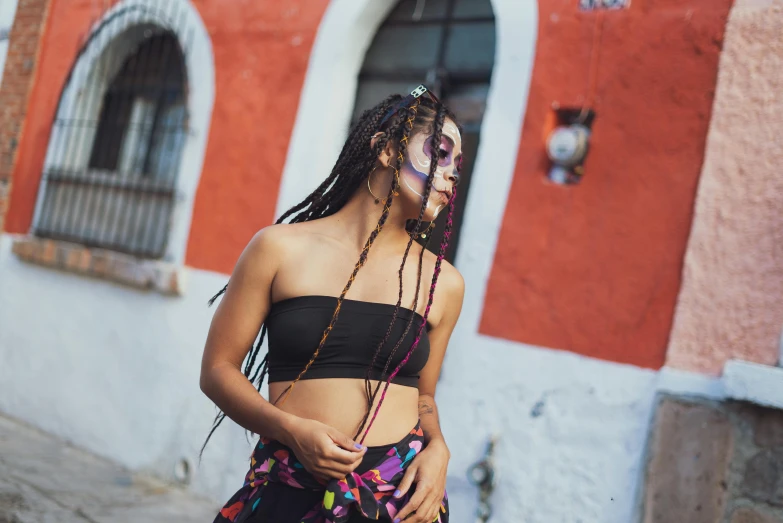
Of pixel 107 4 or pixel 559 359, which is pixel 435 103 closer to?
pixel 559 359

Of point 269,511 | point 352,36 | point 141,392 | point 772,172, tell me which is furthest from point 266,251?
point 141,392

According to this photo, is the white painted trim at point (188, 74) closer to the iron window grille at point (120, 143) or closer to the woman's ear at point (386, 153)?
the iron window grille at point (120, 143)

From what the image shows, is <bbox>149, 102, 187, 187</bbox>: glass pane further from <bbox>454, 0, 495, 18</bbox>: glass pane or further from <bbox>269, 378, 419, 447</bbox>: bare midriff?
<bbox>269, 378, 419, 447</bbox>: bare midriff

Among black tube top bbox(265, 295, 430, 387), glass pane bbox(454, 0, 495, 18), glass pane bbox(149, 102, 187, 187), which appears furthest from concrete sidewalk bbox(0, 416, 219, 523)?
glass pane bbox(454, 0, 495, 18)

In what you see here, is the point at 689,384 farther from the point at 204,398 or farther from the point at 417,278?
the point at 204,398

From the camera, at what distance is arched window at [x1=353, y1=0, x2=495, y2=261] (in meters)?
4.08

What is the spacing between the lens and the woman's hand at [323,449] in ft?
4.97

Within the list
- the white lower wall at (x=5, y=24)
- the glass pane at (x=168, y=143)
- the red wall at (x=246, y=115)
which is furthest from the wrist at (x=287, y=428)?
the white lower wall at (x=5, y=24)

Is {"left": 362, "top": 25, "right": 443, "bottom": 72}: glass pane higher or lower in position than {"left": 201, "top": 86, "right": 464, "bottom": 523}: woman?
higher

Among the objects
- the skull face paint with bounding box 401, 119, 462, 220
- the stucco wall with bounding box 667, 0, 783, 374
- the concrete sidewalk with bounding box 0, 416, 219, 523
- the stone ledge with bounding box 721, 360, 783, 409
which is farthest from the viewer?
the concrete sidewalk with bounding box 0, 416, 219, 523

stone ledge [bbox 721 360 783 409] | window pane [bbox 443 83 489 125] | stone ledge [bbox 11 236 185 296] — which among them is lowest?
stone ledge [bbox 11 236 185 296]

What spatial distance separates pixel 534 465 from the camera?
10.6ft

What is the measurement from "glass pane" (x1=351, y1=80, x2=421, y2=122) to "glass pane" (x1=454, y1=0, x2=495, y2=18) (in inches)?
21.6

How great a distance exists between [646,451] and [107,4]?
16.5 feet
